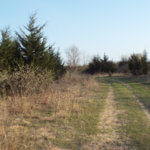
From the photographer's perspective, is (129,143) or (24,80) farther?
(24,80)

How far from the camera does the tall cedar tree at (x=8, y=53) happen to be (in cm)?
1205

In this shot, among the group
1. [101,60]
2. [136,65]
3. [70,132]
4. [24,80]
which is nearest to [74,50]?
[101,60]

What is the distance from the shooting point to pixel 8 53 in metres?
13.2

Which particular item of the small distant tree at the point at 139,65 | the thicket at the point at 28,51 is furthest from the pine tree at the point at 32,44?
the small distant tree at the point at 139,65

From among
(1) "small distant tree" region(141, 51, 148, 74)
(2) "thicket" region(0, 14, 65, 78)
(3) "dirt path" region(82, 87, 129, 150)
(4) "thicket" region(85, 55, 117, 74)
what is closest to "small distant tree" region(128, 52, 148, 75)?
(1) "small distant tree" region(141, 51, 148, 74)

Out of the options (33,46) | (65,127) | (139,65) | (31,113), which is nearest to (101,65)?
(139,65)

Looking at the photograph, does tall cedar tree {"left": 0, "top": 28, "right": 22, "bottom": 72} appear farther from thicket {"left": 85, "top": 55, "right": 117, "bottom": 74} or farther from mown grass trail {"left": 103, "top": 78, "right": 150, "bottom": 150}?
thicket {"left": 85, "top": 55, "right": 117, "bottom": 74}

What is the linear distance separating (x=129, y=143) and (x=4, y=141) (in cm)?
314

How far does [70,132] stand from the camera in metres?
4.79

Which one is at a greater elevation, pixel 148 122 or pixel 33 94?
pixel 33 94

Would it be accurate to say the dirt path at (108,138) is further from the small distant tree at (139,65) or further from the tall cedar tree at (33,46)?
the small distant tree at (139,65)

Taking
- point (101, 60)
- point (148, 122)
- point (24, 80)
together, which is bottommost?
point (148, 122)

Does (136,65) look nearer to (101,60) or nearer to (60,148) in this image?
(101,60)

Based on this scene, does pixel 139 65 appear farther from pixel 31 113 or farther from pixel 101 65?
pixel 31 113
